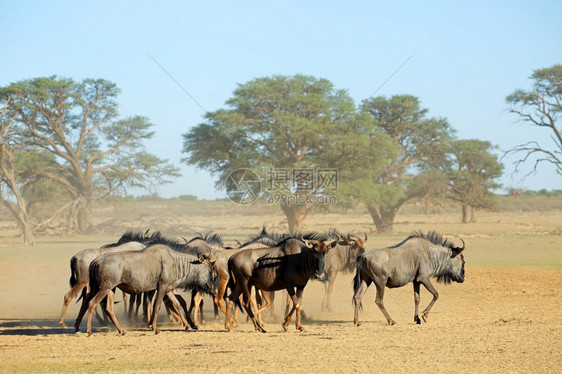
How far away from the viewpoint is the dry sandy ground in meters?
9.18

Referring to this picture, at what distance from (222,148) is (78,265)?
27.8m

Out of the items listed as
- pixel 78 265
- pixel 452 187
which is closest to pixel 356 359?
pixel 78 265

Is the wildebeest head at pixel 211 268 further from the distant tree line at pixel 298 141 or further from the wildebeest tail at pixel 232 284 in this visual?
the distant tree line at pixel 298 141

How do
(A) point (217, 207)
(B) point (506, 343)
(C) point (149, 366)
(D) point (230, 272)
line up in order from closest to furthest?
(C) point (149, 366) → (B) point (506, 343) → (D) point (230, 272) → (A) point (217, 207)

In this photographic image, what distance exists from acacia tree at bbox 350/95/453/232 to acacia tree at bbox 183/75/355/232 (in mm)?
2725

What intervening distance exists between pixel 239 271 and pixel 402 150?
37975 millimetres

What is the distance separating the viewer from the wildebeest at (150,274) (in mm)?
12047

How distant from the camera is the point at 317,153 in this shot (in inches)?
1580

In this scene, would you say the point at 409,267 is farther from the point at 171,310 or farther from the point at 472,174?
the point at 472,174

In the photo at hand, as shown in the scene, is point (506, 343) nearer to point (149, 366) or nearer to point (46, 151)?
point (149, 366)

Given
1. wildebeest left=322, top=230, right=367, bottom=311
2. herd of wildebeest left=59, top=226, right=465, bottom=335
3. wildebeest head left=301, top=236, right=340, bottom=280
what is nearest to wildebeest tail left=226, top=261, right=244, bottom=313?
herd of wildebeest left=59, top=226, right=465, bottom=335

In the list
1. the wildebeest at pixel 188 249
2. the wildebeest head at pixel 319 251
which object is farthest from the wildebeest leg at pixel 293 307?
the wildebeest at pixel 188 249

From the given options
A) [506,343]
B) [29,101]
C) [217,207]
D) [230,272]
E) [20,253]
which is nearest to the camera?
[506,343]

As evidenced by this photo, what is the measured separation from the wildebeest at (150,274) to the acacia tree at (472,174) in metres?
37.5
